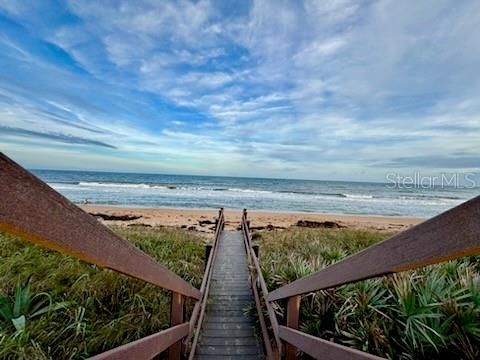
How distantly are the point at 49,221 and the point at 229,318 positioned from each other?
15.2 feet

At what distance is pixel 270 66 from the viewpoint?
18984mm

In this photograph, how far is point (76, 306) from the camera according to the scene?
3.97 meters

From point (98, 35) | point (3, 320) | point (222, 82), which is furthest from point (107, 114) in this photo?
point (3, 320)

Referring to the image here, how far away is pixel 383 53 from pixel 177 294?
45.7 ft

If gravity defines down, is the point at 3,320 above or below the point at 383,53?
below

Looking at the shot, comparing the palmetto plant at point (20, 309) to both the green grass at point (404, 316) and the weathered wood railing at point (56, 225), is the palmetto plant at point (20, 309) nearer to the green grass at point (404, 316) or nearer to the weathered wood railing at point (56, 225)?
the weathered wood railing at point (56, 225)

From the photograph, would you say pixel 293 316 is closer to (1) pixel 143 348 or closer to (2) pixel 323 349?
(2) pixel 323 349

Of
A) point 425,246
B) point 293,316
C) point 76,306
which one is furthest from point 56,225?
point 76,306

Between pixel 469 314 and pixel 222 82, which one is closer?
pixel 469 314

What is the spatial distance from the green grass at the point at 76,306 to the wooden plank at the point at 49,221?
2.65 meters

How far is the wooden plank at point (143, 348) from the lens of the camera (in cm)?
117

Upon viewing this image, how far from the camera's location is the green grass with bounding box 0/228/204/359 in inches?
124

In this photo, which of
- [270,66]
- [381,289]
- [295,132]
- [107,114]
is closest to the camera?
[381,289]

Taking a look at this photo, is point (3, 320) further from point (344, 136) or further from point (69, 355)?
point (344, 136)
